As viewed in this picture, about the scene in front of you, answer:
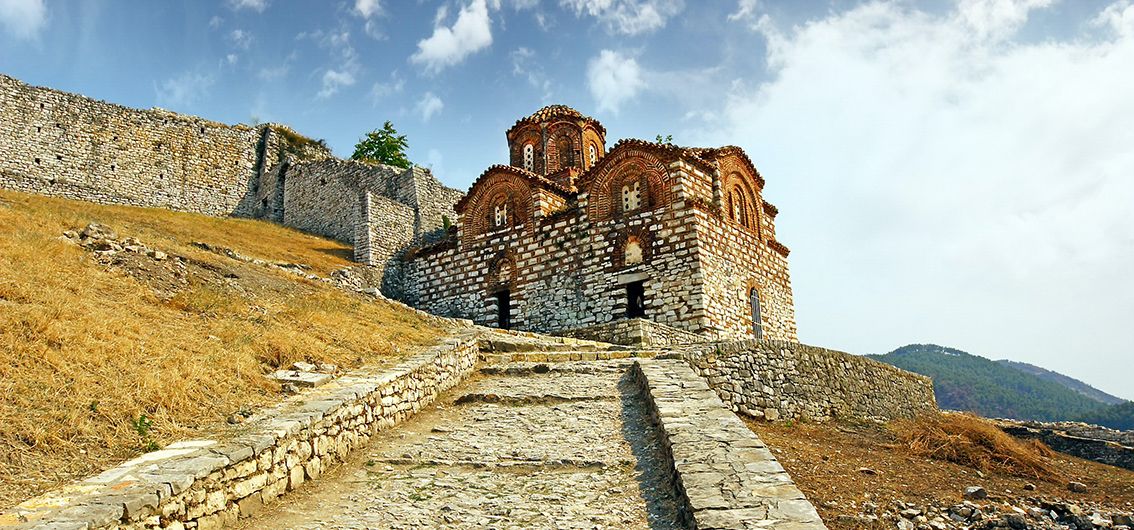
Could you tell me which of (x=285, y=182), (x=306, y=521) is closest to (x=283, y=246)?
(x=285, y=182)

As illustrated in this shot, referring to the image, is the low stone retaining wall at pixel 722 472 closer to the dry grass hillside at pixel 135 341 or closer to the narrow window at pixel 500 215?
the dry grass hillside at pixel 135 341

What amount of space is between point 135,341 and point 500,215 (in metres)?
15.1

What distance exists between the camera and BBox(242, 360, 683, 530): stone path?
5.37m

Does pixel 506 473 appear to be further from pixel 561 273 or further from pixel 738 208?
pixel 738 208

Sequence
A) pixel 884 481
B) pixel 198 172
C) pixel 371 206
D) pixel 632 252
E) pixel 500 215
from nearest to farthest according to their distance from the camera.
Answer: pixel 884 481, pixel 632 252, pixel 500 215, pixel 371 206, pixel 198 172

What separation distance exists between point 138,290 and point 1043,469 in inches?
501

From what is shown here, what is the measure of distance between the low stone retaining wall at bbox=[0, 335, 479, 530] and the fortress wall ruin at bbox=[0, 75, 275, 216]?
23.8 m

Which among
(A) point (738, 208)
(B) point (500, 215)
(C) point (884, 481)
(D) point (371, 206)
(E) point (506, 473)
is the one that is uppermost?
(D) point (371, 206)

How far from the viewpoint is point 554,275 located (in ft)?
64.6

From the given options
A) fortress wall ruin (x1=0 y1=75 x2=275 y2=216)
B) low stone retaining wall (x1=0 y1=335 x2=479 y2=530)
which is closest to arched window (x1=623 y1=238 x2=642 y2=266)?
low stone retaining wall (x1=0 y1=335 x2=479 y2=530)

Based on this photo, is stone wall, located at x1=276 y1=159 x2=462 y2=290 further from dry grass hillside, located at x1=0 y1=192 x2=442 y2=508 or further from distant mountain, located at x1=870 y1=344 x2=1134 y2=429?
distant mountain, located at x1=870 y1=344 x2=1134 y2=429

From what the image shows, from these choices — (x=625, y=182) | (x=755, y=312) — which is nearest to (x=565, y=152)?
(x=625, y=182)

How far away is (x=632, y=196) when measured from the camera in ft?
63.5

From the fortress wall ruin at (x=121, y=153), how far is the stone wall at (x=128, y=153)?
1.3 inches
